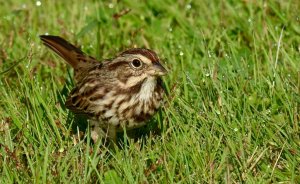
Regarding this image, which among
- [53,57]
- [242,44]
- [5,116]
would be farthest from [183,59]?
[5,116]

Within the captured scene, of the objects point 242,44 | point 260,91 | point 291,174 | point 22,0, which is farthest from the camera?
point 22,0

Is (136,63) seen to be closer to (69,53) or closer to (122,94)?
(122,94)

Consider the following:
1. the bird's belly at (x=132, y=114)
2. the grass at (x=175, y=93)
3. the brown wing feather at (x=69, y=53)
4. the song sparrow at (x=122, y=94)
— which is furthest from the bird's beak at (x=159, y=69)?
the brown wing feather at (x=69, y=53)

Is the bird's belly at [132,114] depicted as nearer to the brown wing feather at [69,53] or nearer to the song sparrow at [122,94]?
the song sparrow at [122,94]

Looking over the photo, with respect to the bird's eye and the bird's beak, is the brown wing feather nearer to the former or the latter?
the bird's eye

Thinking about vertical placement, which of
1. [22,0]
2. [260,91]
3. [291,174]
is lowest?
[291,174]

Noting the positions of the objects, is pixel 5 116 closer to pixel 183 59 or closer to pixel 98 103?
pixel 98 103

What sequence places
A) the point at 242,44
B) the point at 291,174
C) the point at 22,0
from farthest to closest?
the point at 22,0 < the point at 242,44 < the point at 291,174
